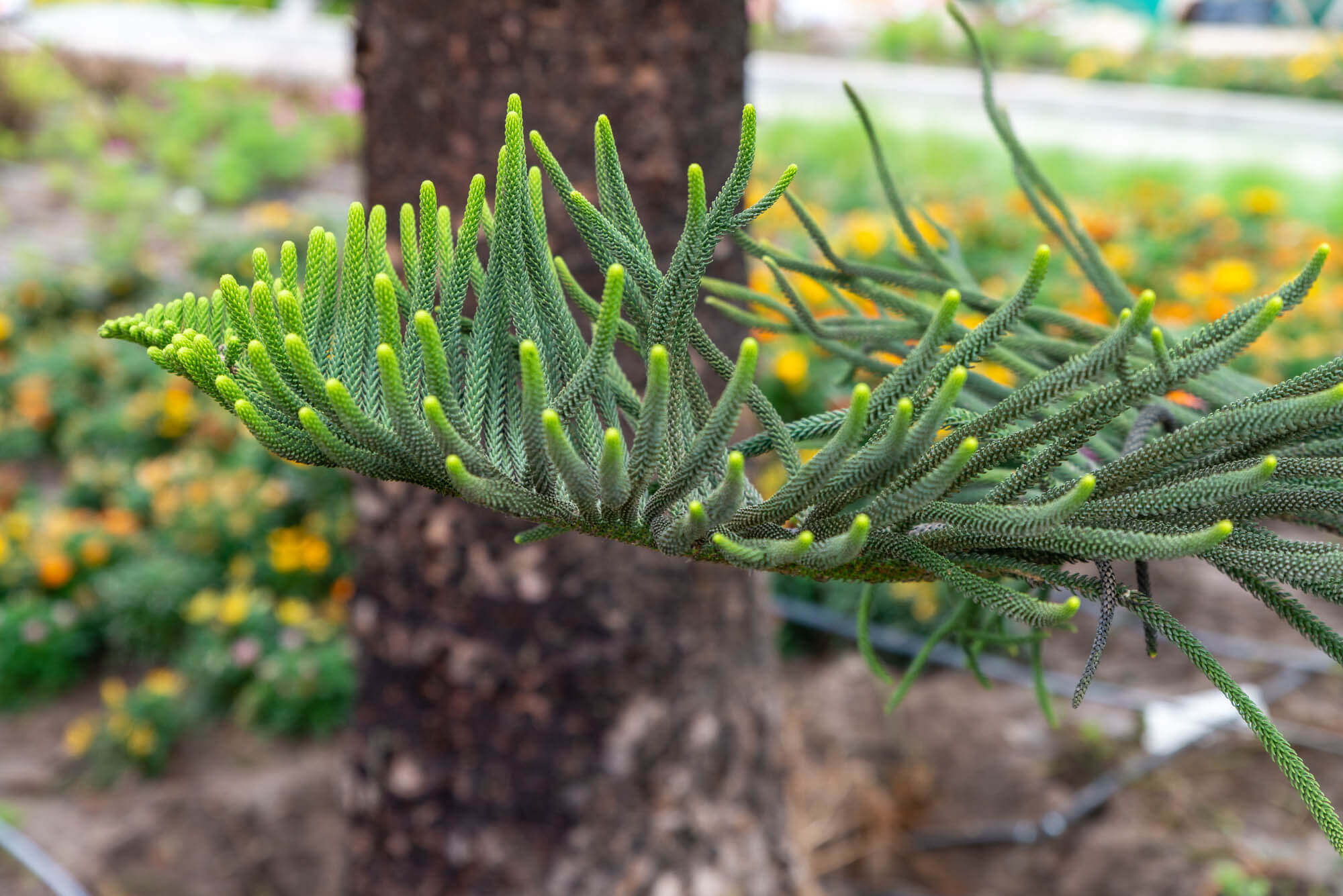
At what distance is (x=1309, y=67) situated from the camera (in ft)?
24.8

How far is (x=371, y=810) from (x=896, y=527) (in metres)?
1.27

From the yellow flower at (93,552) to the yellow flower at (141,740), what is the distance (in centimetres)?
65

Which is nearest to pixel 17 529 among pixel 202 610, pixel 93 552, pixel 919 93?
pixel 93 552

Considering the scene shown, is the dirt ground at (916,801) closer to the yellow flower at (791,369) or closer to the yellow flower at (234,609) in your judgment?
the yellow flower at (234,609)

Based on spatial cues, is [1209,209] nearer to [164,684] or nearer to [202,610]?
[202,610]

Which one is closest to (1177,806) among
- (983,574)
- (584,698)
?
(584,698)

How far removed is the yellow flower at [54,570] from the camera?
2553 mm

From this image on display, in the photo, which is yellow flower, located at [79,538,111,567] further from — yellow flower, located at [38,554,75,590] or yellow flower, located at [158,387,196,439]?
yellow flower, located at [158,387,196,439]

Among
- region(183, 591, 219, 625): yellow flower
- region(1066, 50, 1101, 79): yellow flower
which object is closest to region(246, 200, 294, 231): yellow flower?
region(183, 591, 219, 625): yellow flower

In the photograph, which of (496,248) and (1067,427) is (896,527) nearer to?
(1067,427)

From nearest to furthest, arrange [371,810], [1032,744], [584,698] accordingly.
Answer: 1. [584,698]
2. [371,810]
3. [1032,744]

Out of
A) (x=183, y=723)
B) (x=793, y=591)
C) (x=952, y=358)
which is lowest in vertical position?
(x=183, y=723)

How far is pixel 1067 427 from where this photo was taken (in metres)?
0.34

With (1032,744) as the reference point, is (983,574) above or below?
above
